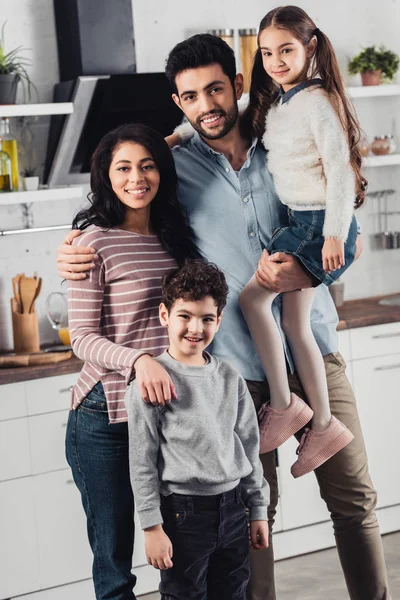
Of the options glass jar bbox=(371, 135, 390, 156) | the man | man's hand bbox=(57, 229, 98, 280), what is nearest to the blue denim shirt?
the man

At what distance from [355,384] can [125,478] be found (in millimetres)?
1934

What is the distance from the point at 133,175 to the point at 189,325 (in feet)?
1.28

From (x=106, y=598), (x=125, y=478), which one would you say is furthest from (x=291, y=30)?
(x=106, y=598)

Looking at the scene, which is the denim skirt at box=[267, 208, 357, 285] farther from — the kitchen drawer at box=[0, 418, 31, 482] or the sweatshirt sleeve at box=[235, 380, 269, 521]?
the kitchen drawer at box=[0, 418, 31, 482]

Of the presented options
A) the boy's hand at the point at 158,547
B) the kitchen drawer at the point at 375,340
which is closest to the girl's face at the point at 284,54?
the boy's hand at the point at 158,547

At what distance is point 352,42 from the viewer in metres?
4.54

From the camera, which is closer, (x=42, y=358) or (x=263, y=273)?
(x=263, y=273)

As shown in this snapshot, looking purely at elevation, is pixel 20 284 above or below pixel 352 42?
below

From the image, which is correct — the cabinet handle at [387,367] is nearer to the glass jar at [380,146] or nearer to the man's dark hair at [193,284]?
the glass jar at [380,146]

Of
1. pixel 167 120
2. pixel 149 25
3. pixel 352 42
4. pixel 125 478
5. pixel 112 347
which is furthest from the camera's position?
pixel 352 42

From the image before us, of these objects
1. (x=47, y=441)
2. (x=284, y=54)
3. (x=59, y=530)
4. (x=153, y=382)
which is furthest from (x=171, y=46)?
(x=153, y=382)

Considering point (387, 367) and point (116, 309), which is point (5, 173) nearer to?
point (116, 309)

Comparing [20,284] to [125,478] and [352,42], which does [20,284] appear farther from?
[352,42]

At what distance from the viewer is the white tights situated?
2.39 meters
